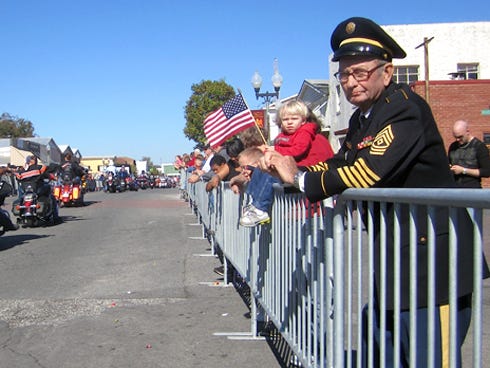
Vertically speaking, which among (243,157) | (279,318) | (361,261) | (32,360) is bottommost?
(32,360)

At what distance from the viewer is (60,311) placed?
5.98 m

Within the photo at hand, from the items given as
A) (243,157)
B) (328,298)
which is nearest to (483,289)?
(328,298)

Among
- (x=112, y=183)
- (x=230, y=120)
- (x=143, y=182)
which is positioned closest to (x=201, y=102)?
(x=143, y=182)

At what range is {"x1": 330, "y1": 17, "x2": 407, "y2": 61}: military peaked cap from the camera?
8.01 feet

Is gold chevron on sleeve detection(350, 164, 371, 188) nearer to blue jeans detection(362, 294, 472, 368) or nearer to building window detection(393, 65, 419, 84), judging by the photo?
blue jeans detection(362, 294, 472, 368)

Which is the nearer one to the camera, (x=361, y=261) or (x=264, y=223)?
(x=361, y=261)

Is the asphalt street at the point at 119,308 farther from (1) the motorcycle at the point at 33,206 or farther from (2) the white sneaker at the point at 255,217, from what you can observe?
(1) the motorcycle at the point at 33,206

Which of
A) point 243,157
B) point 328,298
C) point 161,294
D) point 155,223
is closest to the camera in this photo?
point 328,298

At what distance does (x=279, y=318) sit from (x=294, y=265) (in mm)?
688

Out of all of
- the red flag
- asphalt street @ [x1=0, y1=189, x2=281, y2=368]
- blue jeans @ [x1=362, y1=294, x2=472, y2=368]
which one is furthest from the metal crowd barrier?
the red flag

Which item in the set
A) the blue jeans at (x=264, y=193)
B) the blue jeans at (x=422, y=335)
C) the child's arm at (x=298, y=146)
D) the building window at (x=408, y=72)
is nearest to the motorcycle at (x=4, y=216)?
the blue jeans at (x=264, y=193)

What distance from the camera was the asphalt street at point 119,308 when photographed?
4570mm

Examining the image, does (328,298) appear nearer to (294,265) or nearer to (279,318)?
(294,265)

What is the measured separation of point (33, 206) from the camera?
46.6 ft
